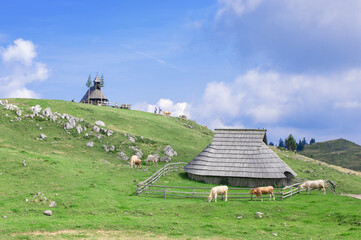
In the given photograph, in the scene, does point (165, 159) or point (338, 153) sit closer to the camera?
point (165, 159)

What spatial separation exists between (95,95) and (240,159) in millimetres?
65366

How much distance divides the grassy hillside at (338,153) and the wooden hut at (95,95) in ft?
259

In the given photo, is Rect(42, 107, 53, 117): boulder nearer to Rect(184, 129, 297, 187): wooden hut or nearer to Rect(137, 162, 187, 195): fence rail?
Rect(137, 162, 187, 195): fence rail

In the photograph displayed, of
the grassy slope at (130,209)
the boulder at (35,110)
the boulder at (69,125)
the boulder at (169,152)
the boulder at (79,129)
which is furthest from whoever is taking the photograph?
the boulder at (35,110)

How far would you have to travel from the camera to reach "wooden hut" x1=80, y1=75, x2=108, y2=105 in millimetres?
90500

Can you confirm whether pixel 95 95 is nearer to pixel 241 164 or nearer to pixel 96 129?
pixel 96 129

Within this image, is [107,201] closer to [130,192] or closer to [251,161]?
[130,192]

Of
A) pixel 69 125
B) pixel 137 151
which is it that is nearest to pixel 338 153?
pixel 137 151

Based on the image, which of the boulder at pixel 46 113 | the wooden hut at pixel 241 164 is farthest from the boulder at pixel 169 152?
the boulder at pixel 46 113

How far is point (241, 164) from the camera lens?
1363 inches

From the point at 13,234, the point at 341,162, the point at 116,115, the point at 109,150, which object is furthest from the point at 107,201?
the point at 341,162

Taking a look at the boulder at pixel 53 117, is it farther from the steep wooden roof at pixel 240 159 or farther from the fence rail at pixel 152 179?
the steep wooden roof at pixel 240 159

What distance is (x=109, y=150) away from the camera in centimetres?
4984

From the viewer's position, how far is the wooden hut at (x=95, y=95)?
90500 millimetres
